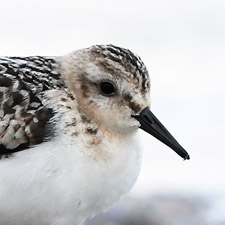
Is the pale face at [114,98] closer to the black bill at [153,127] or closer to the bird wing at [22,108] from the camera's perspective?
the black bill at [153,127]

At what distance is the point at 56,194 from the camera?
5.14 metres

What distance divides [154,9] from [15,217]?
11.4 meters

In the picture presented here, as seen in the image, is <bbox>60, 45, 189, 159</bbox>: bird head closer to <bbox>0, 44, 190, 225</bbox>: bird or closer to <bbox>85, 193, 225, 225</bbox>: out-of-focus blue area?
<bbox>0, 44, 190, 225</bbox>: bird

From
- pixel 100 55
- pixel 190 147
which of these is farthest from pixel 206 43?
pixel 100 55

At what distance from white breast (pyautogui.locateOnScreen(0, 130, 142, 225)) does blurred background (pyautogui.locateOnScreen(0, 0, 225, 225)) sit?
6.82 feet

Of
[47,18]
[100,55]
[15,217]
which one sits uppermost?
[100,55]

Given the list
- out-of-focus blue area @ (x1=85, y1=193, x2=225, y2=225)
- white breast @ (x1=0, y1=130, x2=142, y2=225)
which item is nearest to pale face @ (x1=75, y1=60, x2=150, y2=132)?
white breast @ (x1=0, y1=130, x2=142, y2=225)

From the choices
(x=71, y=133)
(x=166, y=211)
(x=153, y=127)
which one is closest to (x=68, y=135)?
(x=71, y=133)

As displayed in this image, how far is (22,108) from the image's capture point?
17.2ft

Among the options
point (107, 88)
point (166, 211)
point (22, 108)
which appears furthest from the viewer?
point (166, 211)

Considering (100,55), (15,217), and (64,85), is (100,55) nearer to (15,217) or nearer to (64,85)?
(64,85)

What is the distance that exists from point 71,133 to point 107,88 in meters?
0.36

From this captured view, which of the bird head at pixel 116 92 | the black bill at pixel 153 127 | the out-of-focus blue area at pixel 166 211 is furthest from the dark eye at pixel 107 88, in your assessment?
the out-of-focus blue area at pixel 166 211

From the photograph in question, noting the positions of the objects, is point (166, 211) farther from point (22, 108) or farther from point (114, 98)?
point (22, 108)
